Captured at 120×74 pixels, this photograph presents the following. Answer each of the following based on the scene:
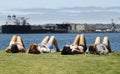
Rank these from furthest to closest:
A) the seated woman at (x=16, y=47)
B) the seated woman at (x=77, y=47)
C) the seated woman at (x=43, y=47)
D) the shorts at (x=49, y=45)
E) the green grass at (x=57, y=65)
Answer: the shorts at (x=49, y=45) → the seated woman at (x=16, y=47) → the seated woman at (x=43, y=47) → the seated woman at (x=77, y=47) → the green grass at (x=57, y=65)

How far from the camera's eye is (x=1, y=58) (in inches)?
639

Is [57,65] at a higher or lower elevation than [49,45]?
higher

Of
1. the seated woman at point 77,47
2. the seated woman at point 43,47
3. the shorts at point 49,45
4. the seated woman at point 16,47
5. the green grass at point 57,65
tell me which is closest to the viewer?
the green grass at point 57,65

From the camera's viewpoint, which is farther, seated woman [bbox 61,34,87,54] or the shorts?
the shorts

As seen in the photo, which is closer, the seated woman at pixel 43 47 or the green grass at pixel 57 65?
the green grass at pixel 57 65

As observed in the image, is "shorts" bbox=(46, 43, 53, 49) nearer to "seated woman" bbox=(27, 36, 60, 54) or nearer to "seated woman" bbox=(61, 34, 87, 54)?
"seated woman" bbox=(27, 36, 60, 54)

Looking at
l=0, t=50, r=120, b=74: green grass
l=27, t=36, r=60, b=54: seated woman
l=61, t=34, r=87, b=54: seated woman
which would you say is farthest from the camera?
l=27, t=36, r=60, b=54: seated woman

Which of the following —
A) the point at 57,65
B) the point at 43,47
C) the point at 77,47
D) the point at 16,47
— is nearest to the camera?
the point at 57,65

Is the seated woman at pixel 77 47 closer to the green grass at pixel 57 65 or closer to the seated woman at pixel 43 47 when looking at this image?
the seated woman at pixel 43 47

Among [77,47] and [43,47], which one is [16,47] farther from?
[77,47]

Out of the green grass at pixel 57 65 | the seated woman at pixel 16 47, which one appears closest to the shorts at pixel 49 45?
the seated woman at pixel 16 47

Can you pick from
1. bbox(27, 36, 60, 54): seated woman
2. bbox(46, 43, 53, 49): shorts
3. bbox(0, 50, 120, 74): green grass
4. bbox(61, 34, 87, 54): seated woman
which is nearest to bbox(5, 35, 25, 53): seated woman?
bbox(27, 36, 60, 54): seated woman

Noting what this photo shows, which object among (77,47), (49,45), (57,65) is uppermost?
(57,65)

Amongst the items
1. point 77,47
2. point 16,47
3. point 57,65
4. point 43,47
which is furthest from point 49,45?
point 57,65
